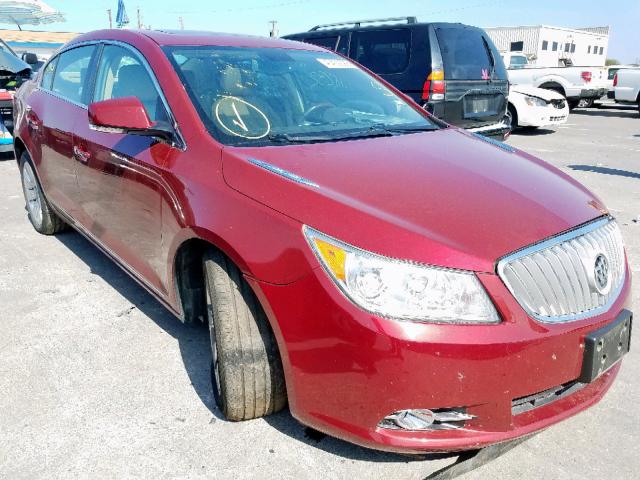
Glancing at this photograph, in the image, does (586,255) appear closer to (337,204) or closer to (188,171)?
(337,204)

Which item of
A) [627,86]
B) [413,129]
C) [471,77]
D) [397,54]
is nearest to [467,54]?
[471,77]

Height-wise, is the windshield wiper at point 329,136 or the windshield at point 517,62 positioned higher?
the windshield wiper at point 329,136

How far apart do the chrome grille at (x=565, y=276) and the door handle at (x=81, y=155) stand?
2.51m

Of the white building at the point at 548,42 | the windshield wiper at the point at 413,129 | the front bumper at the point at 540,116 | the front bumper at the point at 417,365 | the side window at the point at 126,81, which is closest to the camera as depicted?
the front bumper at the point at 417,365

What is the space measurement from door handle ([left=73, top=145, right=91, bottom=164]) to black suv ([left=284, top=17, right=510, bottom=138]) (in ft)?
15.6

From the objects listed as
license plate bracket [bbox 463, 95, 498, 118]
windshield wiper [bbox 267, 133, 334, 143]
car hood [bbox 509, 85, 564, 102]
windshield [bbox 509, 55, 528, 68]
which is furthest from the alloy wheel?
windshield [bbox 509, 55, 528, 68]

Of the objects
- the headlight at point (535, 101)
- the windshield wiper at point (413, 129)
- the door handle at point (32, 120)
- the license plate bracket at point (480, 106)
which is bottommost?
the headlight at point (535, 101)

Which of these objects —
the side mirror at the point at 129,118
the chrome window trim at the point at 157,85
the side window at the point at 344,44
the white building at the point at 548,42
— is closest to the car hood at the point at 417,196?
the chrome window trim at the point at 157,85

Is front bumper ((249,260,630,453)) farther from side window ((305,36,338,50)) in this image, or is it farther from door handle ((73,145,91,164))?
side window ((305,36,338,50))

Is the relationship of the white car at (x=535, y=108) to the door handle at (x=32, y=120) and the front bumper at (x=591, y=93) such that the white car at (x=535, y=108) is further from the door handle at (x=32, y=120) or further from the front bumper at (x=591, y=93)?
the door handle at (x=32, y=120)

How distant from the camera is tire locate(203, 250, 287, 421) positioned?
2227mm

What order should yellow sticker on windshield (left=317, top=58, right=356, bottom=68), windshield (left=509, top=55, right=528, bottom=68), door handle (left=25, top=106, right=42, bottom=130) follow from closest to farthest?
yellow sticker on windshield (left=317, top=58, right=356, bottom=68) < door handle (left=25, top=106, right=42, bottom=130) < windshield (left=509, top=55, right=528, bottom=68)

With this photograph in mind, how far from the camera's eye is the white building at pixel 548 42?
4122cm

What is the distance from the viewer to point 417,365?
1.78 metres
